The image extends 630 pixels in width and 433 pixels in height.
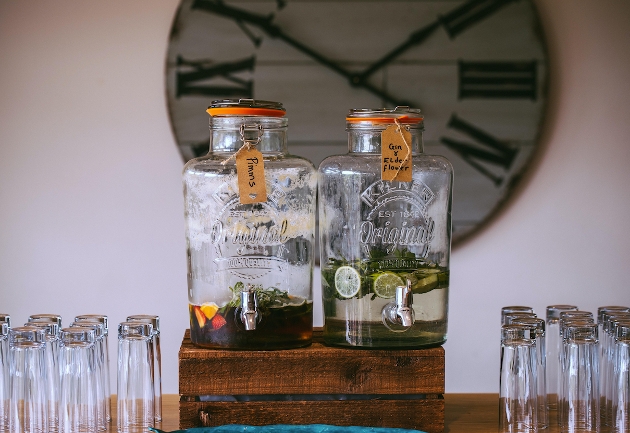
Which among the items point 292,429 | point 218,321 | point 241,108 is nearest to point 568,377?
point 292,429

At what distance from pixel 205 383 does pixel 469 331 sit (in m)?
1.40

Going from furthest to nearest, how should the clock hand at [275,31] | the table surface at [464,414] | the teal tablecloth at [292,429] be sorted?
the clock hand at [275,31]
the table surface at [464,414]
the teal tablecloth at [292,429]

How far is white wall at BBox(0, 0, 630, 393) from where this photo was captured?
2219 millimetres

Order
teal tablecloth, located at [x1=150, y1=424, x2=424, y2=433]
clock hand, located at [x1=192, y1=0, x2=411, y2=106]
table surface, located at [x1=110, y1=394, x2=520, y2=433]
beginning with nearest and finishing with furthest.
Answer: teal tablecloth, located at [x1=150, y1=424, x2=424, y2=433]
table surface, located at [x1=110, y1=394, x2=520, y2=433]
clock hand, located at [x1=192, y1=0, x2=411, y2=106]

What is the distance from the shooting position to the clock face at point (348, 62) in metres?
2.19

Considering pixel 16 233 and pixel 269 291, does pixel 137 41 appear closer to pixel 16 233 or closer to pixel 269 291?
pixel 16 233

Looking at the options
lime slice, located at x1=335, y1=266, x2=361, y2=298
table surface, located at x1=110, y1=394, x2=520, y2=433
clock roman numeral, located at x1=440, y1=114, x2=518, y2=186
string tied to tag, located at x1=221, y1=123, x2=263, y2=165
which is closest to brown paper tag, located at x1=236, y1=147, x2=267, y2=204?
string tied to tag, located at x1=221, y1=123, x2=263, y2=165

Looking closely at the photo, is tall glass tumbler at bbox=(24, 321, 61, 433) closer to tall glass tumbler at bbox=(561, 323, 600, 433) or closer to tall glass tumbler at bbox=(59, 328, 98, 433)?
tall glass tumbler at bbox=(59, 328, 98, 433)

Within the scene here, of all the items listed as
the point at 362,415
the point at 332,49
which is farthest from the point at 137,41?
the point at 362,415

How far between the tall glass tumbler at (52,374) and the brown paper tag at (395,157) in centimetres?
54

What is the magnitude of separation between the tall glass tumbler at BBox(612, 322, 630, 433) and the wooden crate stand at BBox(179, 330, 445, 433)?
26 centimetres

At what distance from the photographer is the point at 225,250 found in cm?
105

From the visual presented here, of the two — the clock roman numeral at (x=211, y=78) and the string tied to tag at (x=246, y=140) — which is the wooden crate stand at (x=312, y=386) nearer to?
the string tied to tag at (x=246, y=140)

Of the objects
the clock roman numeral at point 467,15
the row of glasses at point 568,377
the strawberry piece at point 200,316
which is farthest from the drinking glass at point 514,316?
the clock roman numeral at point 467,15
